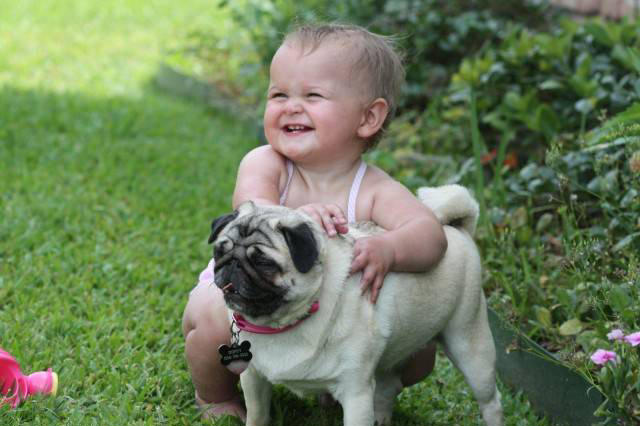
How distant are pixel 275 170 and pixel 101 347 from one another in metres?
1.17

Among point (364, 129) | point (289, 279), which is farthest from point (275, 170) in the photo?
point (289, 279)

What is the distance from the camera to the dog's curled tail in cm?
322

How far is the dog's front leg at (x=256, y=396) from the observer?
9.72ft

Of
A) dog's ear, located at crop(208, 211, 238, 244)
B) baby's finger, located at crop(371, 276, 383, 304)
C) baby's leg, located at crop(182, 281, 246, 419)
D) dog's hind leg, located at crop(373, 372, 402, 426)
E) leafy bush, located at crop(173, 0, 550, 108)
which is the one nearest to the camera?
dog's ear, located at crop(208, 211, 238, 244)

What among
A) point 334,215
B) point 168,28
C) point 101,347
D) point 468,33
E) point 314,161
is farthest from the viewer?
point 168,28

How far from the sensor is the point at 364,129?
3180 millimetres

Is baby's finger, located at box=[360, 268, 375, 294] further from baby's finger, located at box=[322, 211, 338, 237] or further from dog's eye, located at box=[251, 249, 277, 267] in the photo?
dog's eye, located at box=[251, 249, 277, 267]

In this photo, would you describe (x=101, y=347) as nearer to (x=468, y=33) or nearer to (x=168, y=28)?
(x=468, y=33)

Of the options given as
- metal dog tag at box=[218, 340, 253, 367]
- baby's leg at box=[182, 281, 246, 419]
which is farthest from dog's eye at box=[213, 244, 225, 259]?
baby's leg at box=[182, 281, 246, 419]

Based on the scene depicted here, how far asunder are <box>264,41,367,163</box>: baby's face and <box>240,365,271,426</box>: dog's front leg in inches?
30.5

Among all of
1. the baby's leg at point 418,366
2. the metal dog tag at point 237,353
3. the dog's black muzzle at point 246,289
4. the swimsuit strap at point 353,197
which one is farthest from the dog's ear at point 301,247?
the baby's leg at point 418,366

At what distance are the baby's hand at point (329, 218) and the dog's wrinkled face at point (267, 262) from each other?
105mm

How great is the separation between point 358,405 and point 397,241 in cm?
54

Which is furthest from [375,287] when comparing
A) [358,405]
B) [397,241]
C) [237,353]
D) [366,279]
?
[237,353]
